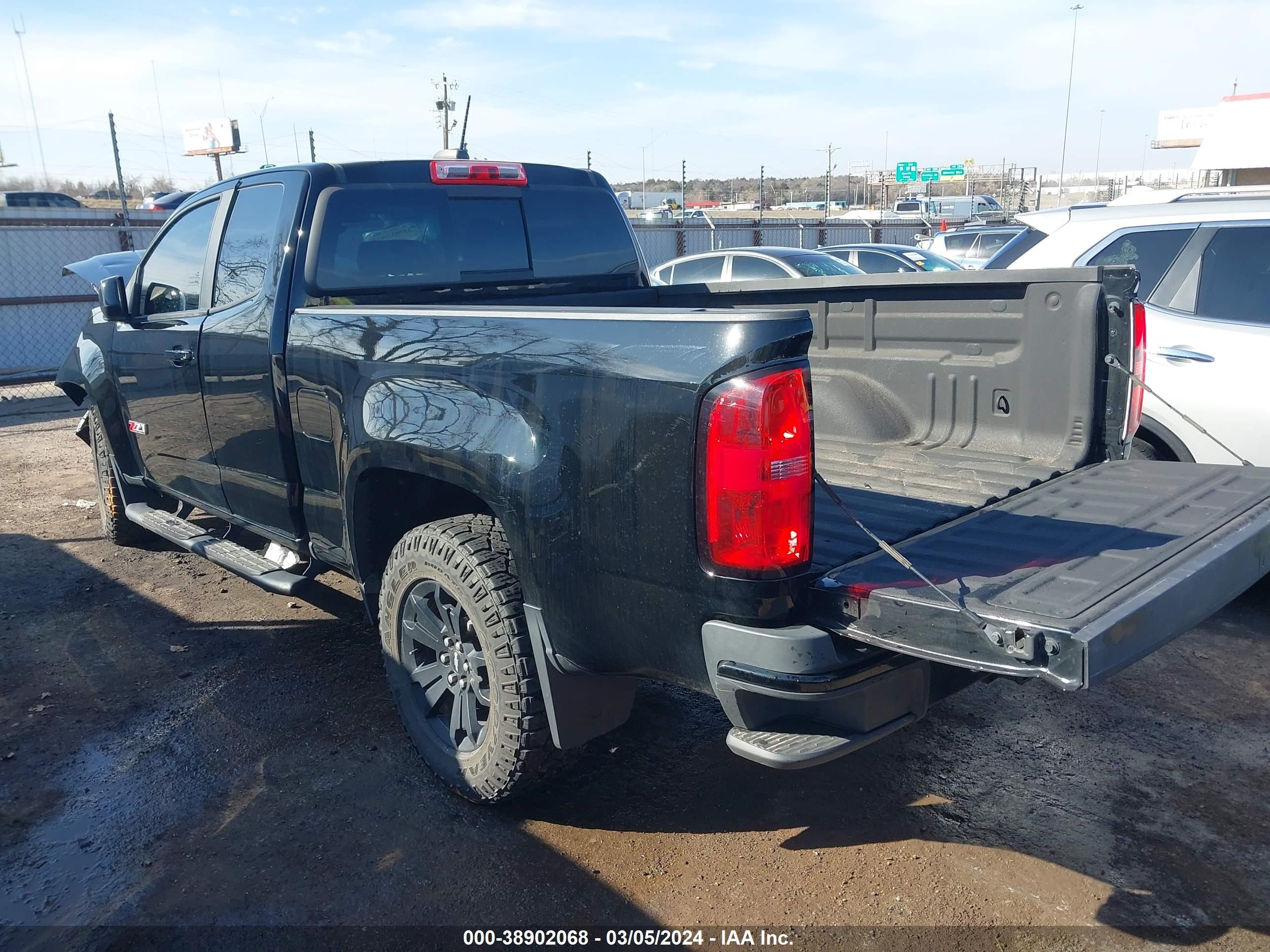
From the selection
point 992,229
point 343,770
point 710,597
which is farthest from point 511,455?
point 992,229

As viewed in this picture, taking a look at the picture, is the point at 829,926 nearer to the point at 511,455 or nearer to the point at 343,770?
the point at 511,455

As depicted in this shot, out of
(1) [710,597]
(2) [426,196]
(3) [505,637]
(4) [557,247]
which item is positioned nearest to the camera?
(1) [710,597]

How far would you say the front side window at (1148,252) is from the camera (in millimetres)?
5238

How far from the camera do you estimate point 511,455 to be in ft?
9.17

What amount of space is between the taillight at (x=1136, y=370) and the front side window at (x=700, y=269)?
A: 8.90 meters

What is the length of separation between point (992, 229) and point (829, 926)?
18257mm

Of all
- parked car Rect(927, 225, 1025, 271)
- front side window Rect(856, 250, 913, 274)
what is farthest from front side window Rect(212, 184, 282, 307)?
parked car Rect(927, 225, 1025, 271)

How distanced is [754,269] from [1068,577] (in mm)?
9689

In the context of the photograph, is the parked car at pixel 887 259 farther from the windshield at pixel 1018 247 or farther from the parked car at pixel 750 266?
the windshield at pixel 1018 247

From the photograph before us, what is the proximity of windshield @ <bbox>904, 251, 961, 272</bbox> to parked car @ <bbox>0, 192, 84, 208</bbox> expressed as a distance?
2654 cm

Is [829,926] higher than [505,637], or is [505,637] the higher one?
[505,637]

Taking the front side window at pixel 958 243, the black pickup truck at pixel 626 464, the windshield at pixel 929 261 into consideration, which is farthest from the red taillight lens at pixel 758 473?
the front side window at pixel 958 243

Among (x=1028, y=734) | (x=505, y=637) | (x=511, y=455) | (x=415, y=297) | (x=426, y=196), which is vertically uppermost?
(x=426, y=196)

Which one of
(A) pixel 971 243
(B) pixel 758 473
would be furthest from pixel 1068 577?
(A) pixel 971 243
